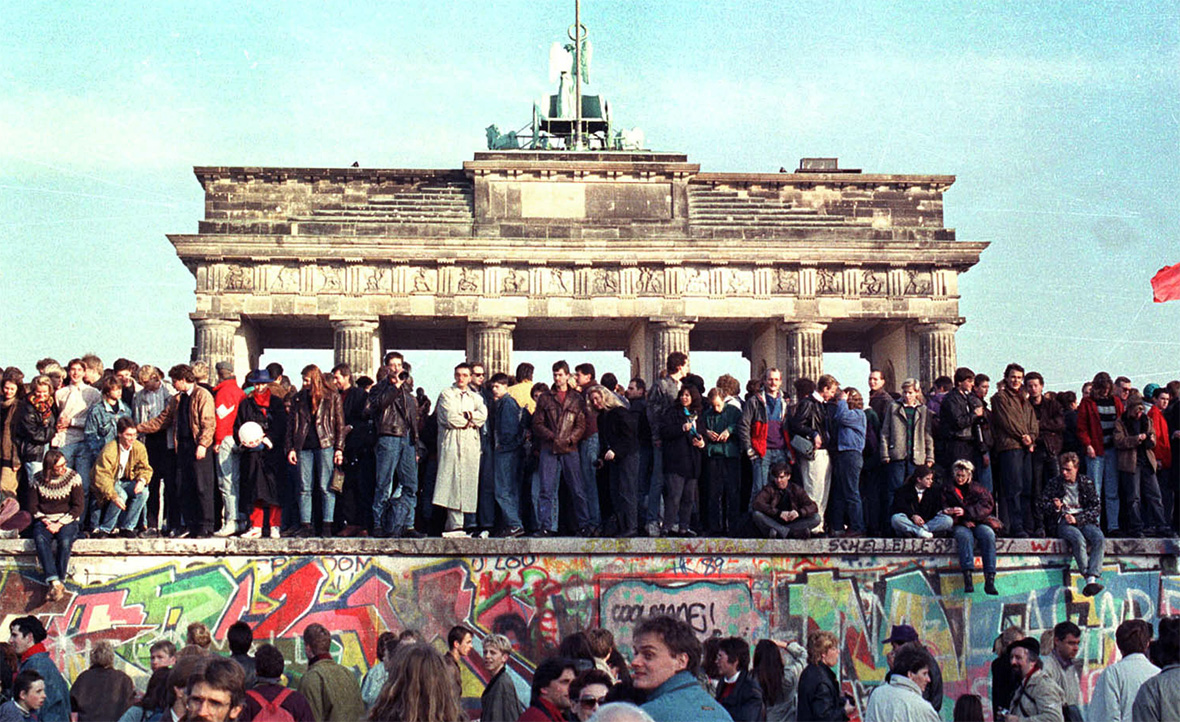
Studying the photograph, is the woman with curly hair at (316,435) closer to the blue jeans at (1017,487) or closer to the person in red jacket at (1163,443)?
the blue jeans at (1017,487)

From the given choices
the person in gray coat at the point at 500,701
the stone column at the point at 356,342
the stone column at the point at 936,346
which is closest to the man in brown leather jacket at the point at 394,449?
the person in gray coat at the point at 500,701

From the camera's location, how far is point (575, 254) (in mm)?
42094

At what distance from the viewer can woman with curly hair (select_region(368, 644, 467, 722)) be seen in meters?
6.18

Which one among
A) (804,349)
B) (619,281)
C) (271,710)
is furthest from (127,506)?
(804,349)

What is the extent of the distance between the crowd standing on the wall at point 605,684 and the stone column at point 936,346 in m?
31.4

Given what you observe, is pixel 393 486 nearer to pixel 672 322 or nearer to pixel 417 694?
pixel 417 694

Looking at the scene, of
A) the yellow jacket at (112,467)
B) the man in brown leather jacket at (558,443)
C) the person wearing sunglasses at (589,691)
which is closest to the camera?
the person wearing sunglasses at (589,691)

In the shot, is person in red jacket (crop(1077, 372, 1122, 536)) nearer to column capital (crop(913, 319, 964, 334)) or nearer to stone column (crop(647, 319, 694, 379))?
stone column (crop(647, 319, 694, 379))

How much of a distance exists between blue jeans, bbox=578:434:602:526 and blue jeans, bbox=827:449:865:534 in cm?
249

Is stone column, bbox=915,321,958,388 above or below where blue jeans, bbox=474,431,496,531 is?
above

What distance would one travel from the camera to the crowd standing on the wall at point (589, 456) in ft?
46.6

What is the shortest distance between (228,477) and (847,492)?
6352 millimetres

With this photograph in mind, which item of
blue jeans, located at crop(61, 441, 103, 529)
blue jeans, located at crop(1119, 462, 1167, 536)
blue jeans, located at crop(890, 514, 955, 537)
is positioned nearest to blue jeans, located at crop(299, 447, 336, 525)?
blue jeans, located at crop(61, 441, 103, 529)

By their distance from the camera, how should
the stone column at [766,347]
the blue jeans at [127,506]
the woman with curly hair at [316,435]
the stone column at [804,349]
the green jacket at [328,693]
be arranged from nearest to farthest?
the green jacket at [328,693]
the blue jeans at [127,506]
the woman with curly hair at [316,435]
the stone column at [804,349]
the stone column at [766,347]
